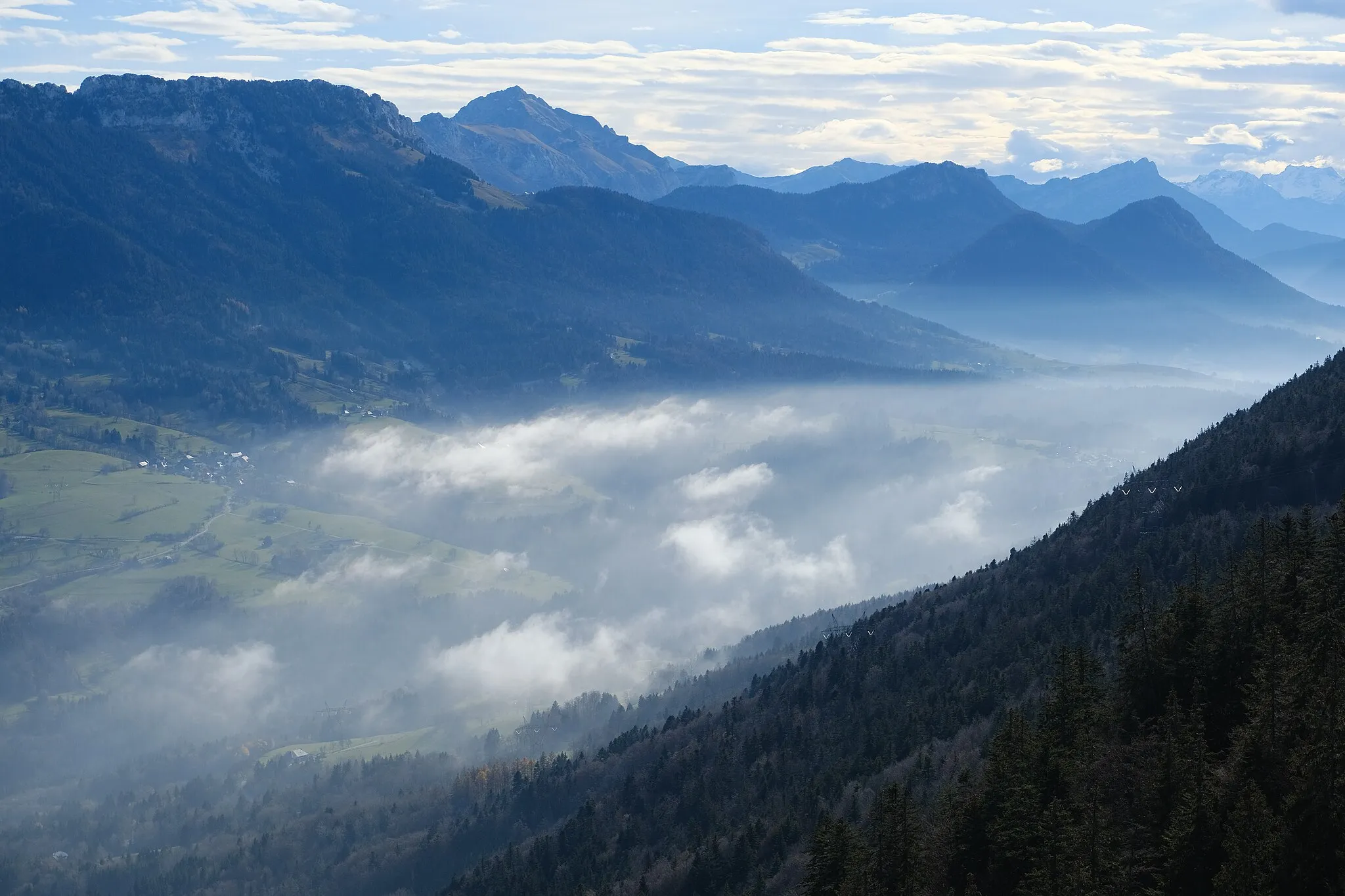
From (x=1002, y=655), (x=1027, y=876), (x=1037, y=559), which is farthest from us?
(x=1037, y=559)

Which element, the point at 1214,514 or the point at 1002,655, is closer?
the point at 1002,655

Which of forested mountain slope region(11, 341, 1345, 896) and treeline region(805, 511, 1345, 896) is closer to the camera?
treeline region(805, 511, 1345, 896)

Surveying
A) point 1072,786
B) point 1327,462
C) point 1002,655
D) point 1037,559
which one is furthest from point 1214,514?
point 1072,786

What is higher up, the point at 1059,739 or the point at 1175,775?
the point at 1175,775

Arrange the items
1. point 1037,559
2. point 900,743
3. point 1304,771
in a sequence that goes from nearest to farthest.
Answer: point 1304,771 < point 900,743 < point 1037,559

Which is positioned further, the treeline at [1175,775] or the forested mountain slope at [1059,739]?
the forested mountain slope at [1059,739]

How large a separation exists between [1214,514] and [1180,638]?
85.9 meters

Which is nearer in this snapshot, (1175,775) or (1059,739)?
(1175,775)

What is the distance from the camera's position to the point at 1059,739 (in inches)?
3477

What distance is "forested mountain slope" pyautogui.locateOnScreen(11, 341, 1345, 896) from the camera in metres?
70.1

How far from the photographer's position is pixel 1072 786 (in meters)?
80.5

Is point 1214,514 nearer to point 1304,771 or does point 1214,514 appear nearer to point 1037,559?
point 1037,559

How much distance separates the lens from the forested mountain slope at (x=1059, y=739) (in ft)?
230

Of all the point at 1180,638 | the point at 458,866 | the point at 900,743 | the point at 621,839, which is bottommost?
the point at 458,866
